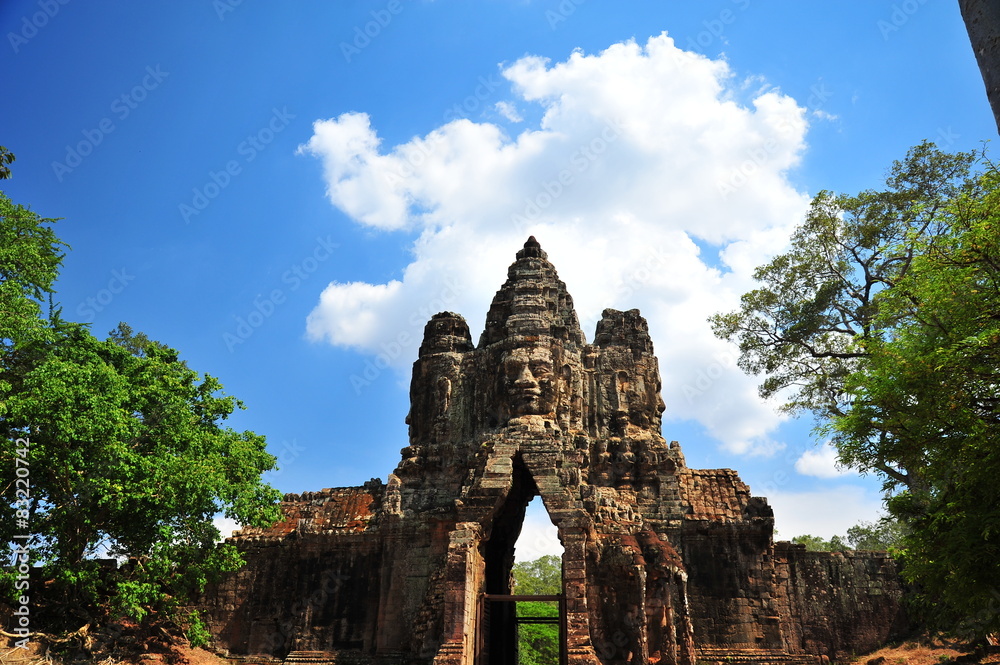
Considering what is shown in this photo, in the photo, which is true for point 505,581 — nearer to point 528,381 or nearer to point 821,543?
point 528,381

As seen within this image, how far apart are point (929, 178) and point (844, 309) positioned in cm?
502

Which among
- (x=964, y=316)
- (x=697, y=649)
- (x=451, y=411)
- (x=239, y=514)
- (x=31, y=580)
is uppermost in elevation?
(x=451, y=411)

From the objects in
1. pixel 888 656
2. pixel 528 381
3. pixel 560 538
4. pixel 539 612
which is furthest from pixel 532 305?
pixel 539 612

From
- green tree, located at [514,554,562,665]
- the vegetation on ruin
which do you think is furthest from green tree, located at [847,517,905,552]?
the vegetation on ruin

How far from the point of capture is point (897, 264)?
77.6 feet

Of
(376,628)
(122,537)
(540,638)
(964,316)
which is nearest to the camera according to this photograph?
(964,316)

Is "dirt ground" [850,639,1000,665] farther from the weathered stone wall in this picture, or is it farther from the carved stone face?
the carved stone face

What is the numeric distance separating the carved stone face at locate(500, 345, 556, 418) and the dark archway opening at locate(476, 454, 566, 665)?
1.84m

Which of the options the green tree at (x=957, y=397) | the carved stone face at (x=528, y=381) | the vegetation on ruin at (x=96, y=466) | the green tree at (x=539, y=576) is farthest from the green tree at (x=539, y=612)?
the green tree at (x=957, y=397)

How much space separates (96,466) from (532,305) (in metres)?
12.8

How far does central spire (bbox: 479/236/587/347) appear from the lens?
21.7m

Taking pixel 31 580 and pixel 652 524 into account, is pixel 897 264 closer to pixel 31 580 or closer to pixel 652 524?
pixel 652 524

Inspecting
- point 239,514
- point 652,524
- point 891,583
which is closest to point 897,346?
point 652,524

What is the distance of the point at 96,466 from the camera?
14.8 metres
